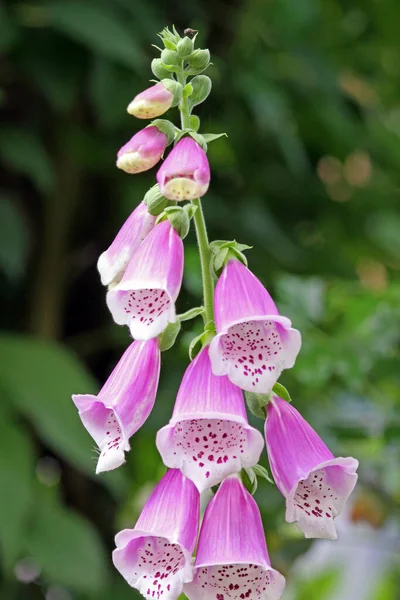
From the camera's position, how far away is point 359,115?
5.02 ft

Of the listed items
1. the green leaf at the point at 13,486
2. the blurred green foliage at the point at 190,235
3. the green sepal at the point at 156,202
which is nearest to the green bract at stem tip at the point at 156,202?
the green sepal at the point at 156,202

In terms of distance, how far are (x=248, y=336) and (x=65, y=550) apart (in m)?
0.69

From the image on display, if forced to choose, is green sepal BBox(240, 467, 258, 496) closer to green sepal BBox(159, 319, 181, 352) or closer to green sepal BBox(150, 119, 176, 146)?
green sepal BBox(159, 319, 181, 352)

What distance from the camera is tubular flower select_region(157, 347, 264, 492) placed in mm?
433

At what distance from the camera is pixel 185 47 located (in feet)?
1.60

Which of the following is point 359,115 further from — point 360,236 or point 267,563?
point 267,563

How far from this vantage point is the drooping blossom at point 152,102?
47 cm

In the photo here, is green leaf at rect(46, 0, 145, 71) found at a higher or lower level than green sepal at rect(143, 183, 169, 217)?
higher

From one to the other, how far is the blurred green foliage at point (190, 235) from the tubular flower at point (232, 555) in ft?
1.25

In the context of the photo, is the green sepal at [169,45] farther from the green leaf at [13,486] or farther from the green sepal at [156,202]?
the green leaf at [13,486]

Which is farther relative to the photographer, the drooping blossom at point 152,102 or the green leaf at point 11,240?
the green leaf at point 11,240

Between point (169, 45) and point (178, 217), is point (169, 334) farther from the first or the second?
point (169, 45)

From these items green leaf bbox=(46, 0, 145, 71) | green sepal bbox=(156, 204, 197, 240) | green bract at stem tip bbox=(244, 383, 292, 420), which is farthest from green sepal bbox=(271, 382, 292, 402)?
green leaf bbox=(46, 0, 145, 71)

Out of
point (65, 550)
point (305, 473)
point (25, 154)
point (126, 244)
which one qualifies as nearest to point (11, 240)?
point (25, 154)
